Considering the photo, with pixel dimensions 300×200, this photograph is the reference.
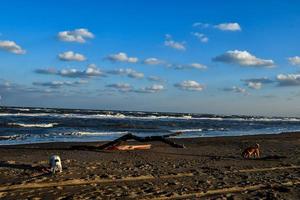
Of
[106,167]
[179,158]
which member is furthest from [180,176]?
[179,158]

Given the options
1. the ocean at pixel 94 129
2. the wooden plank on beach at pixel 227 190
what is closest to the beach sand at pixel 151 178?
the wooden plank on beach at pixel 227 190

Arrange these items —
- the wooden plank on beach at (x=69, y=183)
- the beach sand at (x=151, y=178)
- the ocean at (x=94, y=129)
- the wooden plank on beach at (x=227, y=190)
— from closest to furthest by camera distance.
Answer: the wooden plank on beach at (x=227, y=190), the beach sand at (x=151, y=178), the wooden plank on beach at (x=69, y=183), the ocean at (x=94, y=129)

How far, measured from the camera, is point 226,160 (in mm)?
16312

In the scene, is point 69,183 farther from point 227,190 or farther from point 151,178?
point 227,190

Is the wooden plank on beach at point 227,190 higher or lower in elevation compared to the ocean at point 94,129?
lower

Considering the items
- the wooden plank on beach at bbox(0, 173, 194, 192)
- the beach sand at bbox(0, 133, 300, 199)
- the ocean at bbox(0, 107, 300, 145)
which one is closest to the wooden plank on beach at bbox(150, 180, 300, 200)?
the beach sand at bbox(0, 133, 300, 199)

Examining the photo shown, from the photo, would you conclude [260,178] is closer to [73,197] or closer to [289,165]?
[289,165]

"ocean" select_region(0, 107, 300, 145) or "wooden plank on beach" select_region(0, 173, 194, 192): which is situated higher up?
"ocean" select_region(0, 107, 300, 145)

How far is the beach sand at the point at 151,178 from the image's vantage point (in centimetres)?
959

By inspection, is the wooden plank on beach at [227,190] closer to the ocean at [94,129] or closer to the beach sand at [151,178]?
the beach sand at [151,178]

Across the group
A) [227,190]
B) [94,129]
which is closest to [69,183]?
[227,190]

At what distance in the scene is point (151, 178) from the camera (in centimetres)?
1155

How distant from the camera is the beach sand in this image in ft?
31.5

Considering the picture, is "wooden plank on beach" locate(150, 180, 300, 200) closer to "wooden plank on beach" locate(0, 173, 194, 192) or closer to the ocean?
"wooden plank on beach" locate(0, 173, 194, 192)
